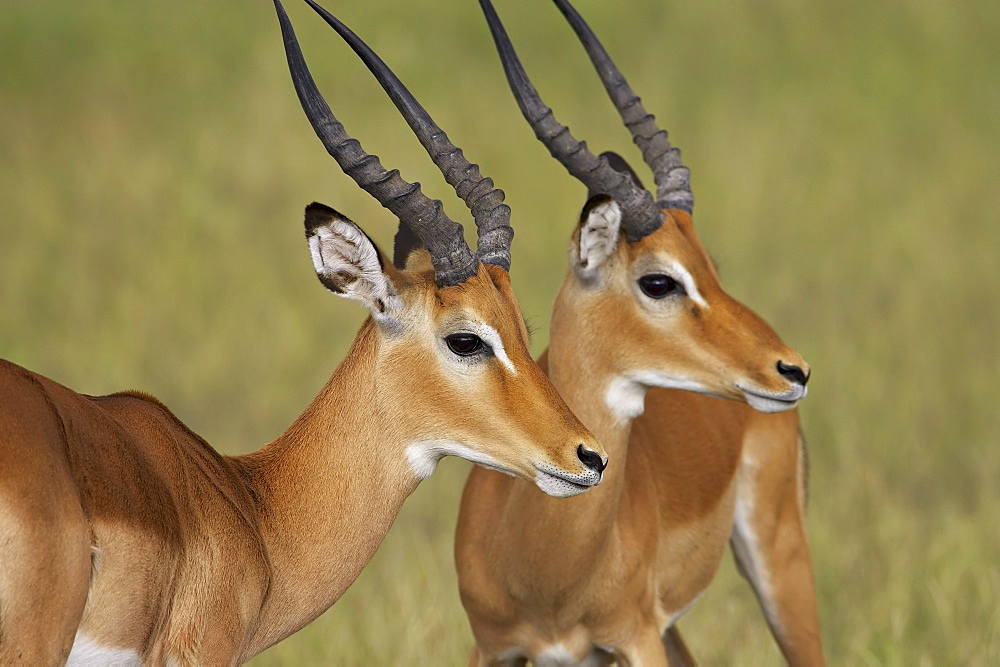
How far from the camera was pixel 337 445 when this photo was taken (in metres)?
4.21

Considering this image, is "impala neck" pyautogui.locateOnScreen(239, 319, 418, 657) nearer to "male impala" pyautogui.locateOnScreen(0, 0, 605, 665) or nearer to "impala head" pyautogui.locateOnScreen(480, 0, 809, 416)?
"male impala" pyautogui.locateOnScreen(0, 0, 605, 665)

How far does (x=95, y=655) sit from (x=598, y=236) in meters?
2.42

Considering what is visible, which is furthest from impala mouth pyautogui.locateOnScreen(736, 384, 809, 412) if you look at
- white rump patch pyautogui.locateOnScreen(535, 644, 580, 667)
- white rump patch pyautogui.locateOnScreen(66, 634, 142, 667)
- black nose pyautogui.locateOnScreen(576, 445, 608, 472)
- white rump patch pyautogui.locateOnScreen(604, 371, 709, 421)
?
white rump patch pyautogui.locateOnScreen(66, 634, 142, 667)

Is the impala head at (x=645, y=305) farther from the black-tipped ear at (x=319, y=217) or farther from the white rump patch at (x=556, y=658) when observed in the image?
the black-tipped ear at (x=319, y=217)

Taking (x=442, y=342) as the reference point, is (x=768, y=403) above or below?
below

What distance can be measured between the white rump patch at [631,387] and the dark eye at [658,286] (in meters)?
0.29

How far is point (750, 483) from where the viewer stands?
6312 millimetres

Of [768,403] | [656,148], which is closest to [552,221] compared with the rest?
[656,148]

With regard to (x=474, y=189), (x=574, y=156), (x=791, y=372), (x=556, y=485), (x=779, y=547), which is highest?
(x=574, y=156)

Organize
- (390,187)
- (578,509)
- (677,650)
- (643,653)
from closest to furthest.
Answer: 1. (390,187)
2. (578,509)
3. (643,653)
4. (677,650)

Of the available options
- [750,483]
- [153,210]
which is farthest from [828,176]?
[750,483]

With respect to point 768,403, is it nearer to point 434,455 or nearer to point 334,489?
point 434,455

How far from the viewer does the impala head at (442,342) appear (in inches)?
158

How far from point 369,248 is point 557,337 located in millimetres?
1349
